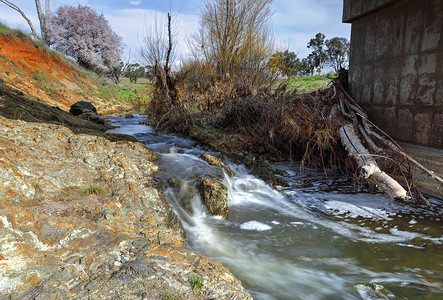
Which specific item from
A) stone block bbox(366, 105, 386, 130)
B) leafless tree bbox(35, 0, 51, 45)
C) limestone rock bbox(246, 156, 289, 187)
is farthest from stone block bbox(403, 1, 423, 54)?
leafless tree bbox(35, 0, 51, 45)

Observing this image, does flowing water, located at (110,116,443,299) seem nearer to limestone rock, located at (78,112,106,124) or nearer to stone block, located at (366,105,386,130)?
stone block, located at (366,105,386,130)

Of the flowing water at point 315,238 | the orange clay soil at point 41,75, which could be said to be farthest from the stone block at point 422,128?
the orange clay soil at point 41,75

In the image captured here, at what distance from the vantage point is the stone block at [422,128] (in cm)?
482

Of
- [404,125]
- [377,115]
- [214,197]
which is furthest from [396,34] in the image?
[214,197]

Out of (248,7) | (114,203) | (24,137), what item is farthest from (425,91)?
(248,7)

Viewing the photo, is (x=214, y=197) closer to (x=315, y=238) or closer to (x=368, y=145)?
(x=315, y=238)

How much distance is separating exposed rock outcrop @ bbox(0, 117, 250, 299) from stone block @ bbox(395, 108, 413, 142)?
15.0 ft

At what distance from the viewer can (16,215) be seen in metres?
2.44

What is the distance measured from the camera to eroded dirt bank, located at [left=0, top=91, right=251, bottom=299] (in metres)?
1.93

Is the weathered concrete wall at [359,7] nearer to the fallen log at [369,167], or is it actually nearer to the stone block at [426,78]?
the stone block at [426,78]

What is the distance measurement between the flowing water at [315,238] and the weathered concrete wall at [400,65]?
1.49 metres

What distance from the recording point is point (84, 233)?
97.3 inches

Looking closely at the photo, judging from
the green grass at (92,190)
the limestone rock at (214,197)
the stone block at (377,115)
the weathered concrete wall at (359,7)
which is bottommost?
the limestone rock at (214,197)

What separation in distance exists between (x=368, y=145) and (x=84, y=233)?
5.28m
